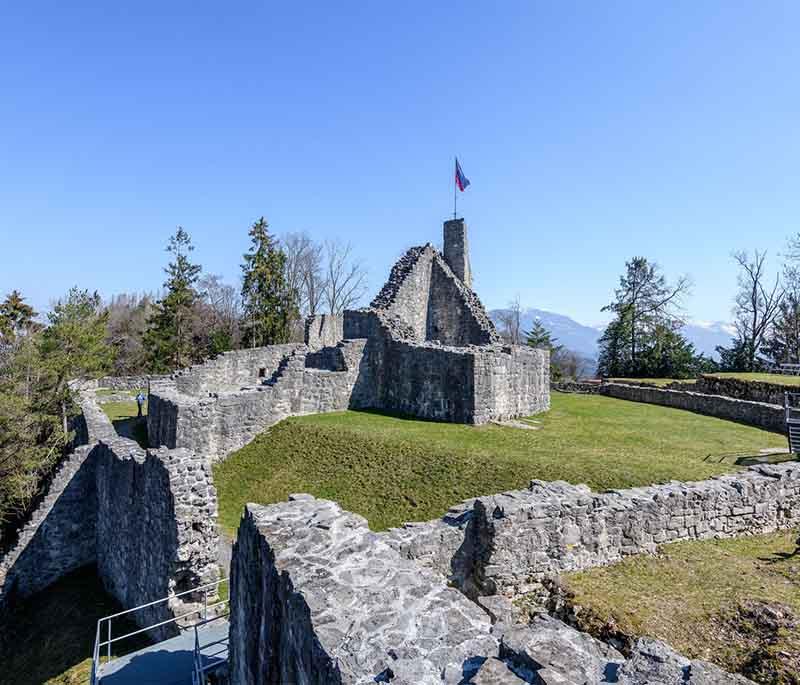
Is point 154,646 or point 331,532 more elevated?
point 331,532

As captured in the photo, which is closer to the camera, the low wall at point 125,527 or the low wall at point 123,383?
the low wall at point 125,527

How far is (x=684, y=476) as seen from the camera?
12.2 meters

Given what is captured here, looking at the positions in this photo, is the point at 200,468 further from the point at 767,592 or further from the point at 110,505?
the point at 767,592

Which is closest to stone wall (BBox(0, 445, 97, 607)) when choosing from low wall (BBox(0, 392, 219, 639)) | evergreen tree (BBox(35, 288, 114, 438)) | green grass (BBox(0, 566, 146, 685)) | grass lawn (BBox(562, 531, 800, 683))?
low wall (BBox(0, 392, 219, 639))

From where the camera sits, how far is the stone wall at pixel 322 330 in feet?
111

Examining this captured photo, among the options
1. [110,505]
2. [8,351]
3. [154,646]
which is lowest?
[154,646]

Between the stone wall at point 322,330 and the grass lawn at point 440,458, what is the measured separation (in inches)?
593

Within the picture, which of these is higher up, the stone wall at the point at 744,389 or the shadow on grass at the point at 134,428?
the stone wall at the point at 744,389

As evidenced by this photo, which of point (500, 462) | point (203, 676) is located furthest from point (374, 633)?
point (500, 462)

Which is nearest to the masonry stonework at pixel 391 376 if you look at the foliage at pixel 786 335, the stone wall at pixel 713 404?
the stone wall at pixel 713 404

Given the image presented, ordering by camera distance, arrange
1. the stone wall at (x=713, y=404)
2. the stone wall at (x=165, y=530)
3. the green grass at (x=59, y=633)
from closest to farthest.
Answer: the stone wall at (x=165, y=530) → the green grass at (x=59, y=633) → the stone wall at (x=713, y=404)

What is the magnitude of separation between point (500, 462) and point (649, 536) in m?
4.20

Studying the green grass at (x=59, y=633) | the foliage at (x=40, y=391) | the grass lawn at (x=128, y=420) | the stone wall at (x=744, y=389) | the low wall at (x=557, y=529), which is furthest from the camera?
the stone wall at (x=744, y=389)

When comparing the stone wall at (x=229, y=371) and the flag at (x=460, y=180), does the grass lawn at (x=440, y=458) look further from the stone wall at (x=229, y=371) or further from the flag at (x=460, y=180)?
the flag at (x=460, y=180)
